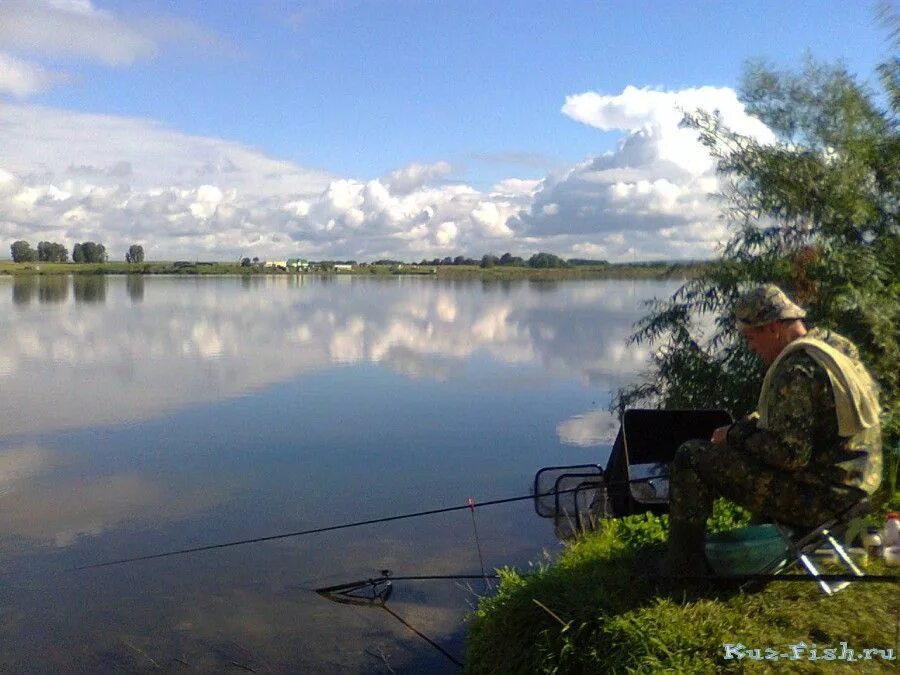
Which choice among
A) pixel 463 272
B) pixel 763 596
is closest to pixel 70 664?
pixel 763 596

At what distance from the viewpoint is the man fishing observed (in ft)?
12.3

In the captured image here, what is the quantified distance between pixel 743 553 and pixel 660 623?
25.5 inches

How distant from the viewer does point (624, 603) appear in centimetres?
420

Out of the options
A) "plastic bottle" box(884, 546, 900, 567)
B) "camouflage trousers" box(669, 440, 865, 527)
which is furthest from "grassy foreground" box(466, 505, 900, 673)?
"camouflage trousers" box(669, 440, 865, 527)

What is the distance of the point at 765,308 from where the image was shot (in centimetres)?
407

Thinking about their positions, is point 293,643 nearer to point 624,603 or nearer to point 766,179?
point 624,603

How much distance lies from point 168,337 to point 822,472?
2731 cm

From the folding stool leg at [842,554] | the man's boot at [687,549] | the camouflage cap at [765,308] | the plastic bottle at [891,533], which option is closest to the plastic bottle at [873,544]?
the plastic bottle at [891,533]

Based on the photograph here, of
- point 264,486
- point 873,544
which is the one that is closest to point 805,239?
point 873,544

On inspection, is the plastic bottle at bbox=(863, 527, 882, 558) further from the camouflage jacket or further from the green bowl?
the camouflage jacket

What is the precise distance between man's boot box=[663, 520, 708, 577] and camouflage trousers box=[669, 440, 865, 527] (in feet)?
0.11

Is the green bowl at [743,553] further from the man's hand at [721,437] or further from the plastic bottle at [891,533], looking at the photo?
the plastic bottle at [891,533]

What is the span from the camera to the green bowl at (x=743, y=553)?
424 centimetres

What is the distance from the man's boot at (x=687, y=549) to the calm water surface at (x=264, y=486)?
7.02 feet
